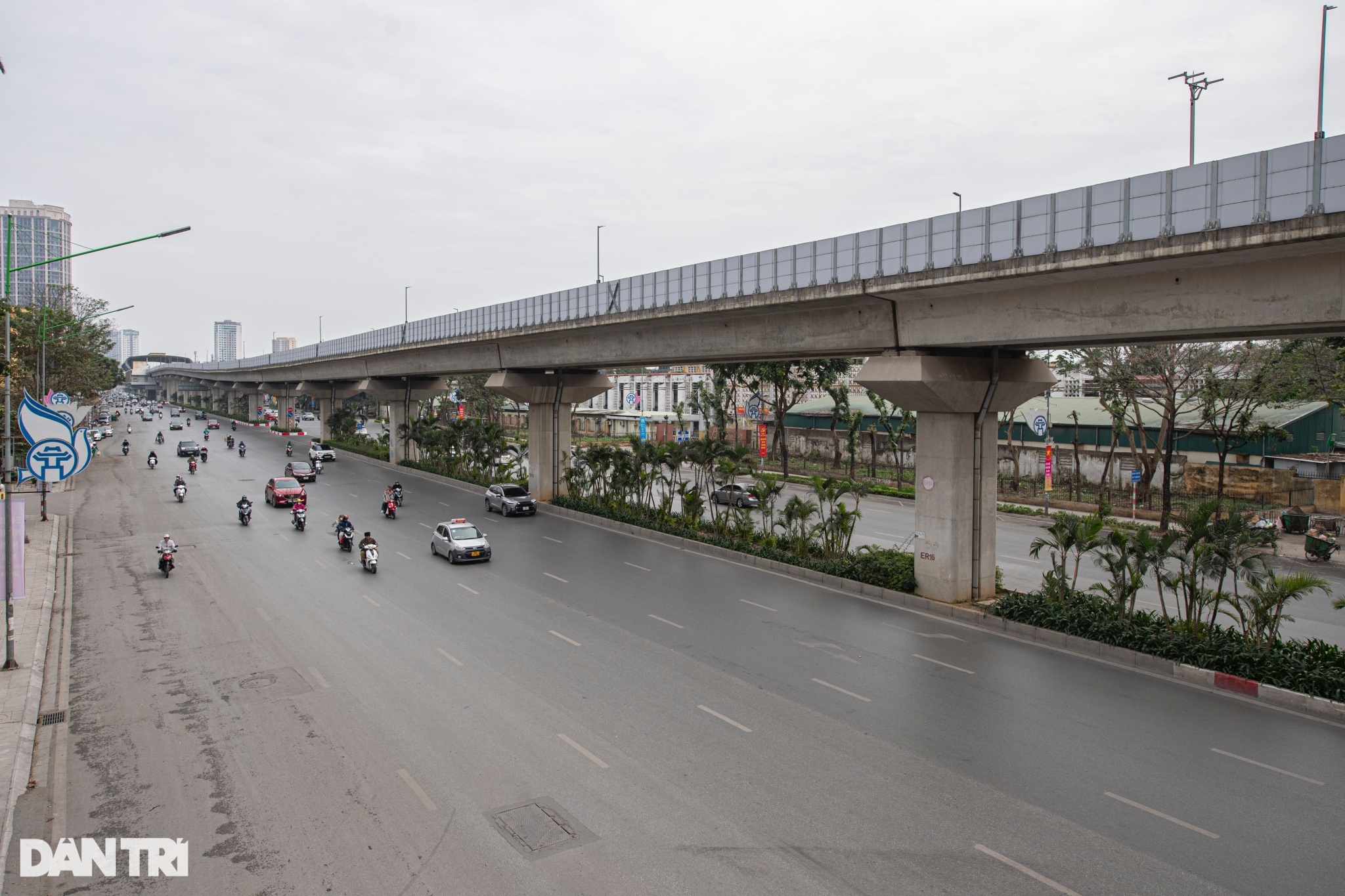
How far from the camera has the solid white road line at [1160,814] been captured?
9.74m

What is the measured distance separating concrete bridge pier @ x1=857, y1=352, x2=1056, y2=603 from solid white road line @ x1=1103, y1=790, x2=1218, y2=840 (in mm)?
10403

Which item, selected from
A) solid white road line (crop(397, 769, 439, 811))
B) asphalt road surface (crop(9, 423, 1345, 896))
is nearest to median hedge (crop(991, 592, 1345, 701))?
asphalt road surface (crop(9, 423, 1345, 896))

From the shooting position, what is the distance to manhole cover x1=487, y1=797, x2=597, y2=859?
9305 mm

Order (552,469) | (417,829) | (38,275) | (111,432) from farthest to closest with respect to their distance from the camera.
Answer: (111,432)
(38,275)
(552,469)
(417,829)

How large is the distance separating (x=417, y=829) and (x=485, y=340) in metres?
36.7

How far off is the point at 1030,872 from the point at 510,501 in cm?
3081

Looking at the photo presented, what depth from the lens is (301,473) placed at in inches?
1934

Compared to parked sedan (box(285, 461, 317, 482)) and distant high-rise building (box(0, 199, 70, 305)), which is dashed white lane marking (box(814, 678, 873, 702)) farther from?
distant high-rise building (box(0, 199, 70, 305))

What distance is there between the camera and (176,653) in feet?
54.9

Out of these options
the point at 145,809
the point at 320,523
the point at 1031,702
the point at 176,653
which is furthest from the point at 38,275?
the point at 1031,702

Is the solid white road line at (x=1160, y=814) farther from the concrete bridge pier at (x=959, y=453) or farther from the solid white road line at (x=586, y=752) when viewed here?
the concrete bridge pier at (x=959, y=453)

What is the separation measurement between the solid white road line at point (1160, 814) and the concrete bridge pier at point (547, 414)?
1304 inches

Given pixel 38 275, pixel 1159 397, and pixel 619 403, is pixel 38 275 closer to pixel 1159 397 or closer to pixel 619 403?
pixel 619 403
